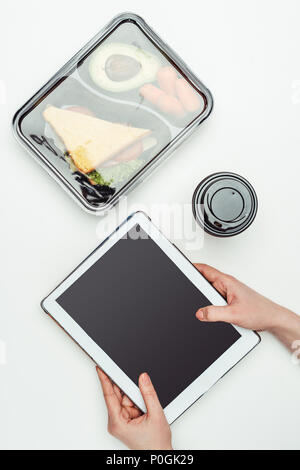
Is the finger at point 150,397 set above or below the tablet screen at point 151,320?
below

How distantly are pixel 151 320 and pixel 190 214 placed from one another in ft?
0.60

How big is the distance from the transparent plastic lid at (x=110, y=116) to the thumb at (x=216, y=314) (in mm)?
223

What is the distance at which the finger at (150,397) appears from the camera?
2.17 feet

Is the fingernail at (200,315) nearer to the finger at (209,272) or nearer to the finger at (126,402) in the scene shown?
the finger at (209,272)

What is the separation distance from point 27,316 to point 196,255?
29 cm

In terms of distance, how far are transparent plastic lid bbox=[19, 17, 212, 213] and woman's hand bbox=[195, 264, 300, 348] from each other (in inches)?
8.1

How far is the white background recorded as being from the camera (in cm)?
70

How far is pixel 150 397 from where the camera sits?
2.17 feet

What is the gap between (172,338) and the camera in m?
0.67

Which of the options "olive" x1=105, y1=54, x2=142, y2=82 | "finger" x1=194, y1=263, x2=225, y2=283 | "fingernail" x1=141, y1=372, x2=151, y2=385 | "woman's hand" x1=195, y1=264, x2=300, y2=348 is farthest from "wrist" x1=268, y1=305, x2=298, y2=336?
"olive" x1=105, y1=54, x2=142, y2=82

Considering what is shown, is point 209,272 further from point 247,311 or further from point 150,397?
point 150,397

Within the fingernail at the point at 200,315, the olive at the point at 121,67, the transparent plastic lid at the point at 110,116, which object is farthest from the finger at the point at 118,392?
the olive at the point at 121,67

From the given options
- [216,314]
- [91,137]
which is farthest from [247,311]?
[91,137]

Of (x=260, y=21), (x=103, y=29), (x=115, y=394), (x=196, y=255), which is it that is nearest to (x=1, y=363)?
(x=115, y=394)
